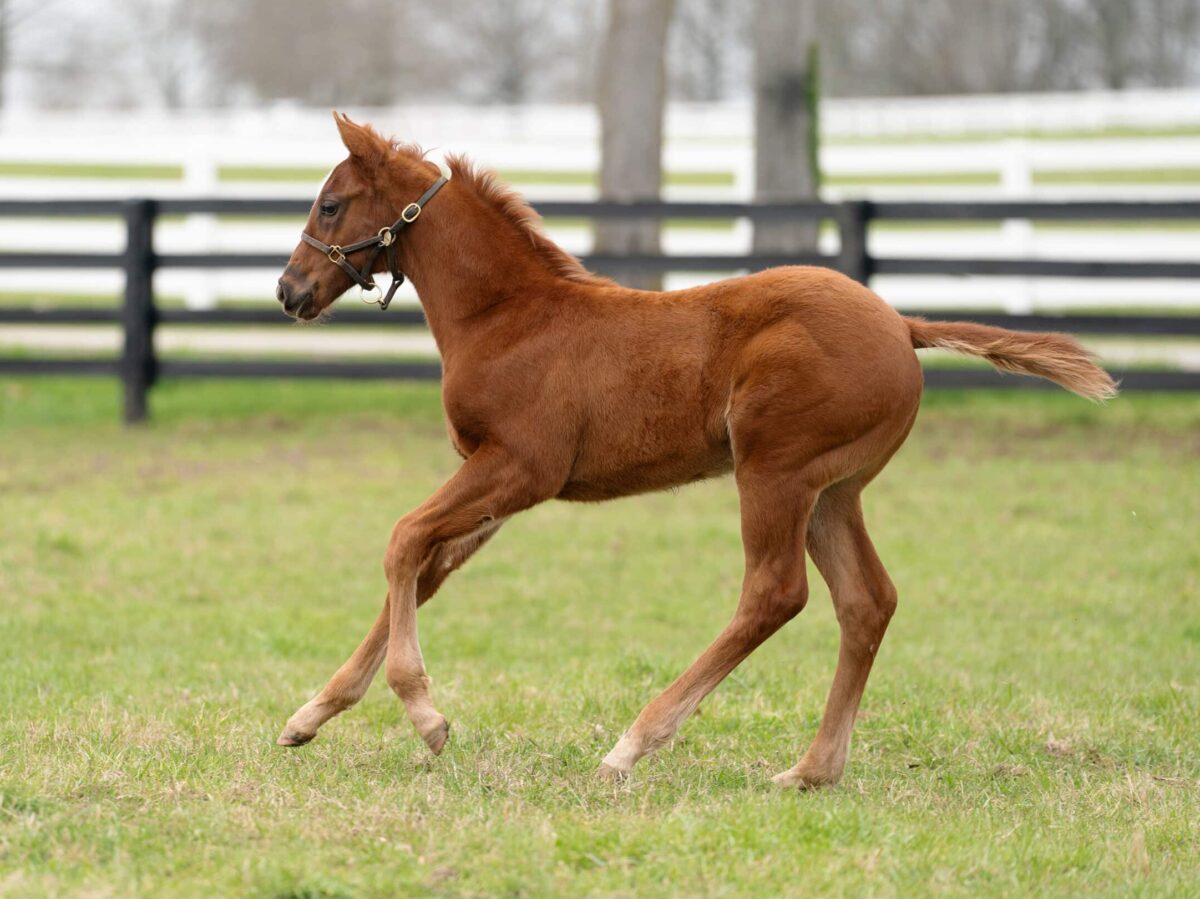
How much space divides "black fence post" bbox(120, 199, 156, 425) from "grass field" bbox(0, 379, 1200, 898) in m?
0.43

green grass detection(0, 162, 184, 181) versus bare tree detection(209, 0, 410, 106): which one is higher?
bare tree detection(209, 0, 410, 106)

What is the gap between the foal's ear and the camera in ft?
16.5

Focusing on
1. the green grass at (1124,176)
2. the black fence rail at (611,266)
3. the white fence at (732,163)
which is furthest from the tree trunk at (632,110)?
the green grass at (1124,176)

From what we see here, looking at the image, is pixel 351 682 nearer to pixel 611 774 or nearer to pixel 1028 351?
pixel 611 774

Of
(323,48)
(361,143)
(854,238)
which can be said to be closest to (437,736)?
(361,143)

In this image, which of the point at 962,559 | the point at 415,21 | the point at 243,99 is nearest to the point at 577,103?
the point at 415,21

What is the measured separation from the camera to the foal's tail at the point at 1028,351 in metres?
4.65

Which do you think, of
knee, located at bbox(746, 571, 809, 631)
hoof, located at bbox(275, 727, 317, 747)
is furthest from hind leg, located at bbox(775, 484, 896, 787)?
hoof, located at bbox(275, 727, 317, 747)

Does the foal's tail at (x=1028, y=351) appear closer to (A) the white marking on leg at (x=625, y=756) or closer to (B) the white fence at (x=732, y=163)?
(A) the white marking on leg at (x=625, y=756)

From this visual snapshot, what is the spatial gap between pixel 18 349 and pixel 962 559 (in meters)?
10.6

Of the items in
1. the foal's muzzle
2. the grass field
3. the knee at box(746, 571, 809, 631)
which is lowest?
the grass field

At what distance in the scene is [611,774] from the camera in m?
4.43

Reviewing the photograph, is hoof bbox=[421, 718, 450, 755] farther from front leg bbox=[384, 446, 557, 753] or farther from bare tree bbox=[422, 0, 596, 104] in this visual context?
bare tree bbox=[422, 0, 596, 104]

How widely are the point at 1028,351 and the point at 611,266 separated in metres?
8.84
